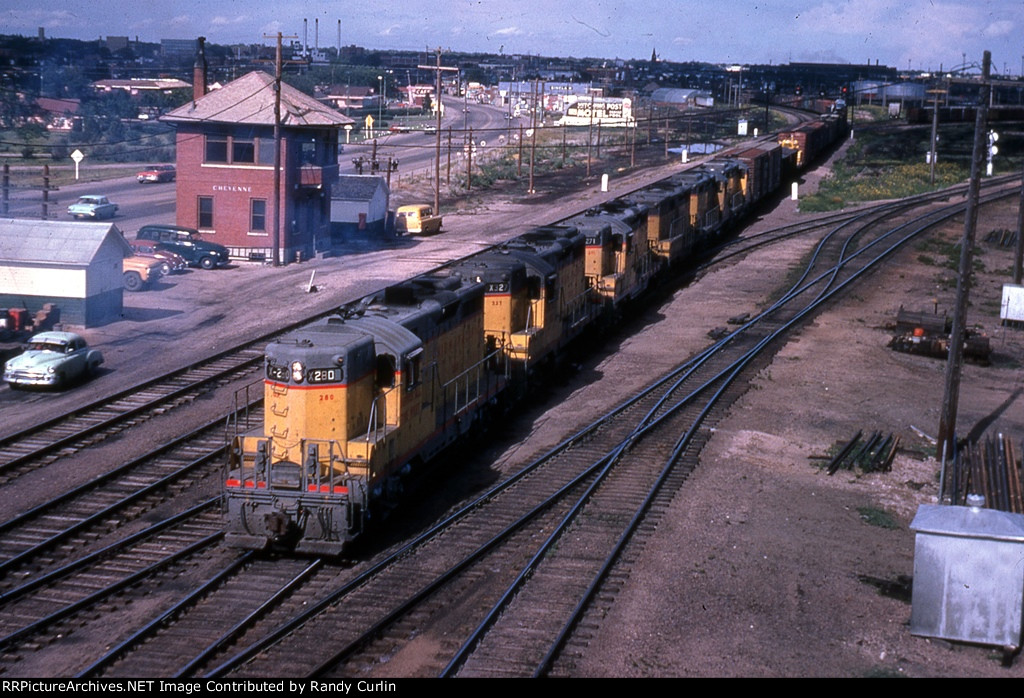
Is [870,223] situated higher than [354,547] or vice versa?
[870,223]

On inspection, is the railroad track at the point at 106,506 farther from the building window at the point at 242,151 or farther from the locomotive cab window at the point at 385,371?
the building window at the point at 242,151

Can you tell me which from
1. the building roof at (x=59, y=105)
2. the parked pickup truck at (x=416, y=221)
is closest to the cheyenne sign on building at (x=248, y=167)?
the parked pickup truck at (x=416, y=221)

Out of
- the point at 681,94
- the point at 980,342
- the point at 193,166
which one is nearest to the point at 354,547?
the point at 980,342

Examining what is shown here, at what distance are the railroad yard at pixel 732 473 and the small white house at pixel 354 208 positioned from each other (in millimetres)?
8931

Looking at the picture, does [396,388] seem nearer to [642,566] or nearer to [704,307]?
[642,566]

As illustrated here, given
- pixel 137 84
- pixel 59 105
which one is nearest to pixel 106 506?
pixel 59 105

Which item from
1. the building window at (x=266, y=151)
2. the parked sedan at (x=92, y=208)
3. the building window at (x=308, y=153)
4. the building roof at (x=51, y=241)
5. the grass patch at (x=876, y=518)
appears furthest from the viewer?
the parked sedan at (x=92, y=208)

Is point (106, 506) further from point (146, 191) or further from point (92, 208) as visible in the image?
point (146, 191)

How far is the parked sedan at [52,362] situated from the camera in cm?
2652

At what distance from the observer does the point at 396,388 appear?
54.6 feet

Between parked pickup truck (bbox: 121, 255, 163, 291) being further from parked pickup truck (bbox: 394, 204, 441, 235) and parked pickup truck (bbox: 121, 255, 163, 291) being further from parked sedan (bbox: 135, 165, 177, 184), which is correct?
parked sedan (bbox: 135, 165, 177, 184)

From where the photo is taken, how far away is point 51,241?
32.7 metres

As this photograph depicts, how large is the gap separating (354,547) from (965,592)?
902 cm

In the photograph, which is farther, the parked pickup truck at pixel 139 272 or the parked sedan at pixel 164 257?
the parked sedan at pixel 164 257
